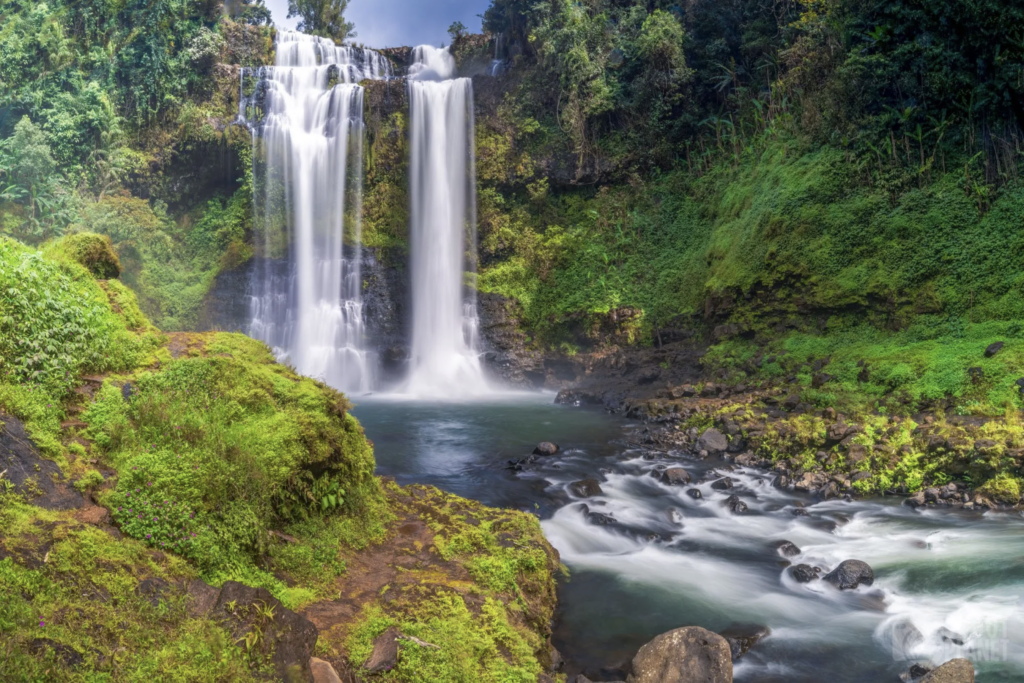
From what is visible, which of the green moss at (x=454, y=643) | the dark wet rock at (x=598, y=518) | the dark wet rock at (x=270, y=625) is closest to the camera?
the dark wet rock at (x=270, y=625)

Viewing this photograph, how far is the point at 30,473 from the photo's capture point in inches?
148

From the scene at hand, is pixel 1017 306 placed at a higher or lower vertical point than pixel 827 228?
lower

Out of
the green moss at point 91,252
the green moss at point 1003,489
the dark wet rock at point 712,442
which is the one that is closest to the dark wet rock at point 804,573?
the green moss at point 1003,489

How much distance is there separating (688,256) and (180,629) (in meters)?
18.6

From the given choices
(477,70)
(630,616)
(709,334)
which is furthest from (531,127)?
(630,616)

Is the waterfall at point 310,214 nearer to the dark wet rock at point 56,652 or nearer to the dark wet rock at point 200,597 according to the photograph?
the dark wet rock at point 200,597

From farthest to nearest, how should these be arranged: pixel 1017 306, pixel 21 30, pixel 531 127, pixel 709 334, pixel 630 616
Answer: pixel 21 30 < pixel 531 127 < pixel 709 334 < pixel 1017 306 < pixel 630 616

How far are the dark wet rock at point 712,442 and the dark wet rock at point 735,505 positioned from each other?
2.48 meters

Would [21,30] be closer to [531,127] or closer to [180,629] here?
[531,127]

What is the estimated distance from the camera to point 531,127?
77.4 ft

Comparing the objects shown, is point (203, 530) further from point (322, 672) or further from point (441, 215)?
point (441, 215)

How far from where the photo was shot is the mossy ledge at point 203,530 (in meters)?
3.11

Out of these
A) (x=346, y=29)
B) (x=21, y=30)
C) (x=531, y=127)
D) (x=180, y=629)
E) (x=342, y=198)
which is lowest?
(x=180, y=629)

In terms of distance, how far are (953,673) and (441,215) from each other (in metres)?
21.4
